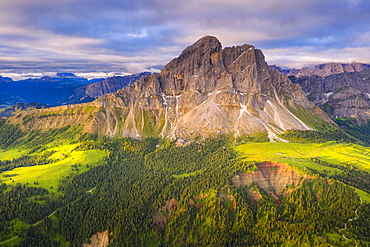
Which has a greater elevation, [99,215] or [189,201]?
[189,201]

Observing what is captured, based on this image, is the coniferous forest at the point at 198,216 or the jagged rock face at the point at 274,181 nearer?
the coniferous forest at the point at 198,216

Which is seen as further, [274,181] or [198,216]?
[274,181]

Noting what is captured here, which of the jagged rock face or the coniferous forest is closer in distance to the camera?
the coniferous forest

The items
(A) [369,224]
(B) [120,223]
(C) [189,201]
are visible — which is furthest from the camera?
(C) [189,201]

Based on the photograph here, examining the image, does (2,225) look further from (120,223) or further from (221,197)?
(221,197)

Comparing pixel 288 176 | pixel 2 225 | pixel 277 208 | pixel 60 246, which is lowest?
pixel 60 246

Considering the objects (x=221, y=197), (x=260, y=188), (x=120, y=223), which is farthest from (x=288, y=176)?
(x=120, y=223)

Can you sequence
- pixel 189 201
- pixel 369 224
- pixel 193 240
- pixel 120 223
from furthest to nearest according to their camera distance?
pixel 189 201 < pixel 120 223 < pixel 193 240 < pixel 369 224

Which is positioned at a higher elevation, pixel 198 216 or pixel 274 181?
pixel 274 181
